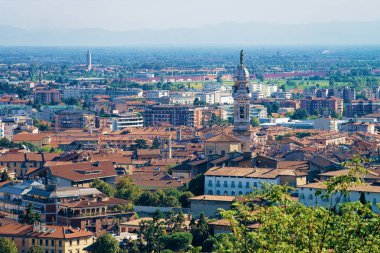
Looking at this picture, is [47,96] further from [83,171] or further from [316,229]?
[316,229]

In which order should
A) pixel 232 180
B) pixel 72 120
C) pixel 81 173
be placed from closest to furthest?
pixel 232 180, pixel 81 173, pixel 72 120

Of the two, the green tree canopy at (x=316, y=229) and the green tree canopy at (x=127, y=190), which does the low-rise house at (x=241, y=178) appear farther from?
the green tree canopy at (x=316, y=229)

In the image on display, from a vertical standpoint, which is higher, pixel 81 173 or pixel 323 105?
pixel 81 173

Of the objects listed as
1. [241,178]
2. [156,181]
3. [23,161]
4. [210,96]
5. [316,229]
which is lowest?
[210,96]

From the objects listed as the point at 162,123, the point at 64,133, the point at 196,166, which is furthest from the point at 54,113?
the point at 196,166

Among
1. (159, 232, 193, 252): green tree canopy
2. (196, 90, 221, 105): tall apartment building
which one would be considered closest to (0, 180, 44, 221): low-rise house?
(159, 232, 193, 252): green tree canopy

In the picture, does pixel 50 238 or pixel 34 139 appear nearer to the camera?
pixel 50 238

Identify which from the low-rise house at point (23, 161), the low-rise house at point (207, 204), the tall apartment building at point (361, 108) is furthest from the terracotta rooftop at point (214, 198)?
the tall apartment building at point (361, 108)

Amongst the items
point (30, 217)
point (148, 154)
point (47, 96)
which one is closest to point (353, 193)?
point (30, 217)
